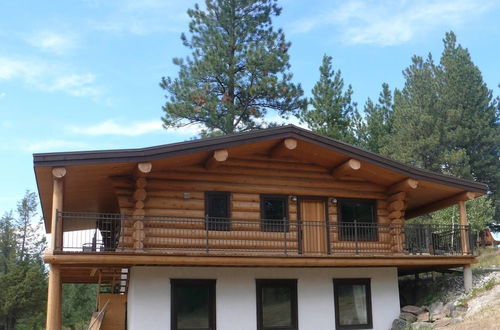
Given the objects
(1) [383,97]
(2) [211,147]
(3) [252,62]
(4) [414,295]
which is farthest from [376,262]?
(1) [383,97]

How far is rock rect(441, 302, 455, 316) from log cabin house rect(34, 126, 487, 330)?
144cm

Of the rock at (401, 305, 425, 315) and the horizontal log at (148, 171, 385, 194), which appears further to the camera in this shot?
the rock at (401, 305, 425, 315)

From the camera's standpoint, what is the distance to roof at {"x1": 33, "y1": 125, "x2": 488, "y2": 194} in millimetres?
16109

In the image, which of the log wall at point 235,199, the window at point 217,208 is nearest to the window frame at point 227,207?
the window at point 217,208

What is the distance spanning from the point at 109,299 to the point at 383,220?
31.3 feet

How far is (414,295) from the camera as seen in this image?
72.7 feet

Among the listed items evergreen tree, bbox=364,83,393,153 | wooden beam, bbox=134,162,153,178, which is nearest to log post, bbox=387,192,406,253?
wooden beam, bbox=134,162,153,178

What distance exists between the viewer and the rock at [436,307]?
61.2 ft

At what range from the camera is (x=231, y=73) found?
3325cm

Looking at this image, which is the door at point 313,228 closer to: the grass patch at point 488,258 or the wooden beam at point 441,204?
the wooden beam at point 441,204

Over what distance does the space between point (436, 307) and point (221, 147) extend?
810 cm

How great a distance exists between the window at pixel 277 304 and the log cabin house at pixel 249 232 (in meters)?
0.03

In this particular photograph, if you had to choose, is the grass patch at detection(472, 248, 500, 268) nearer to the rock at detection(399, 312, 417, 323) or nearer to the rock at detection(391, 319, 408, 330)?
the rock at detection(399, 312, 417, 323)

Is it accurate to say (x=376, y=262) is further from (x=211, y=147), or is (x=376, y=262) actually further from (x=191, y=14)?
(x=191, y=14)
